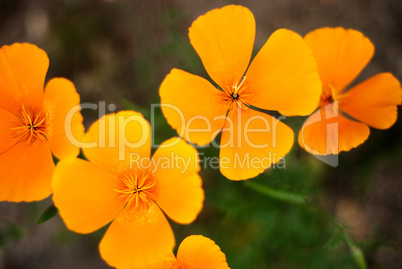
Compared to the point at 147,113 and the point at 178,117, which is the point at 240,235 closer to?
the point at 147,113

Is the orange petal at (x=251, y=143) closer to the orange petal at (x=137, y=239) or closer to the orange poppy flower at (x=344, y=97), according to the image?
the orange poppy flower at (x=344, y=97)

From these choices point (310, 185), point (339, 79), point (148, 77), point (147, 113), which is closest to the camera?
point (339, 79)

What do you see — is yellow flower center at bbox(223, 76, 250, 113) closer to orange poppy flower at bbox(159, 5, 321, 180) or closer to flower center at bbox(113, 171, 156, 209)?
orange poppy flower at bbox(159, 5, 321, 180)

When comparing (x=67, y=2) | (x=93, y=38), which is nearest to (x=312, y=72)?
(x=93, y=38)

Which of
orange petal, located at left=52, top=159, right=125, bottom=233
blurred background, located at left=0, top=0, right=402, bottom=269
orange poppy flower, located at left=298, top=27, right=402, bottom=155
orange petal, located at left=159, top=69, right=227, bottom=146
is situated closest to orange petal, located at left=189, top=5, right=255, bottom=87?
orange petal, located at left=159, top=69, right=227, bottom=146

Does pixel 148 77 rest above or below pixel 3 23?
below

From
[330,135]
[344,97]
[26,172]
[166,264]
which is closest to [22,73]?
[26,172]
